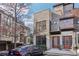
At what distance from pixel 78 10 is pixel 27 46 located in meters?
0.82

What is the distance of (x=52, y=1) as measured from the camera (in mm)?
3197

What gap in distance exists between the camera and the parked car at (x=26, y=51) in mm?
3178

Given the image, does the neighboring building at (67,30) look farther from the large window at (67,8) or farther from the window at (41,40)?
the window at (41,40)

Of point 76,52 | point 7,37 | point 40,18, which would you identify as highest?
point 40,18

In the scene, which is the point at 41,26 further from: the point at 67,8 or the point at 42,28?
the point at 67,8

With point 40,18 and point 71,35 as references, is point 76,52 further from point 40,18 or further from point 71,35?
point 40,18

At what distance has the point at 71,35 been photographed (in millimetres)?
3180

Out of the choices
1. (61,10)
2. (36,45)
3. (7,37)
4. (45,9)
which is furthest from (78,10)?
(7,37)

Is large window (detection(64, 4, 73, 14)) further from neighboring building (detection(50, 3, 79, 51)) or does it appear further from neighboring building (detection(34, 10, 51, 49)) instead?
neighboring building (detection(34, 10, 51, 49))

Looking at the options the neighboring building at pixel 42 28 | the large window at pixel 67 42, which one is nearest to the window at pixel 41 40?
the neighboring building at pixel 42 28

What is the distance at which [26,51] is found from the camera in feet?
10.5

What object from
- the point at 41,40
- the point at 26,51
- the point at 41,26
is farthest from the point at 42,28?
the point at 26,51

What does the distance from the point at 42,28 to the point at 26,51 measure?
371 millimetres

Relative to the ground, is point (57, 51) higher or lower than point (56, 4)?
lower
